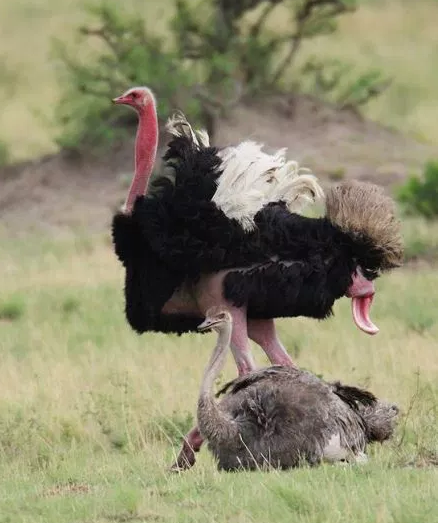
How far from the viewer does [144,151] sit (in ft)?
30.8

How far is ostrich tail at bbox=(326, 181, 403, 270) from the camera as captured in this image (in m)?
8.79

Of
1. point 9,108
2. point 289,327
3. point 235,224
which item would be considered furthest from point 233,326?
point 9,108

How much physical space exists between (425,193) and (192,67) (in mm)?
5104

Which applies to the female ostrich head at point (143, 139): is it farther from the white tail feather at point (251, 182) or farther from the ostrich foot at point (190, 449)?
the ostrich foot at point (190, 449)

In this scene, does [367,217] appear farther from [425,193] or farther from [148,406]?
[425,193]

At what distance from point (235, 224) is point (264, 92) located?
13726 mm

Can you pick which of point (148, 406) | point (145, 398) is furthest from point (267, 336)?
point (145, 398)

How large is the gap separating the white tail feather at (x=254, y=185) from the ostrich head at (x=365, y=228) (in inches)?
7.0

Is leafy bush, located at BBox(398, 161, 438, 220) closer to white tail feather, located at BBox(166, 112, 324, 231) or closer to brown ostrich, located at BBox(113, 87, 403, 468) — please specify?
white tail feather, located at BBox(166, 112, 324, 231)

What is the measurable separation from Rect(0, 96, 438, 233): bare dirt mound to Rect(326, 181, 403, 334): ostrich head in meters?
10.4

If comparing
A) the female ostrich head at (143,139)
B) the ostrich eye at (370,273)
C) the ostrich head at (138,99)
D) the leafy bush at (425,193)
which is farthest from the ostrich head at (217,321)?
the leafy bush at (425,193)

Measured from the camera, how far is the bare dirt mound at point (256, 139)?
65.8ft

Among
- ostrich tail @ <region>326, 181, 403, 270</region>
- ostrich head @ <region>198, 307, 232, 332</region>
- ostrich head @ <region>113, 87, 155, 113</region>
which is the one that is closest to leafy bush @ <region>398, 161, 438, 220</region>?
ostrich head @ <region>113, 87, 155, 113</region>

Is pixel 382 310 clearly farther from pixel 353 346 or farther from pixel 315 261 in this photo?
pixel 315 261
